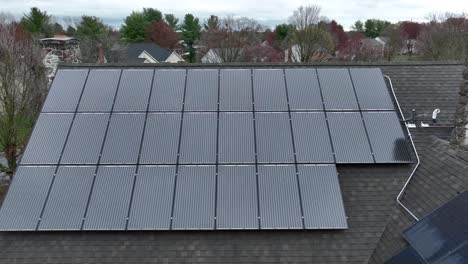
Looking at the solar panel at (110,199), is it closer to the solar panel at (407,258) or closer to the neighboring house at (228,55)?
the solar panel at (407,258)

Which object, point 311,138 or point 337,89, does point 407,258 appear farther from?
point 337,89

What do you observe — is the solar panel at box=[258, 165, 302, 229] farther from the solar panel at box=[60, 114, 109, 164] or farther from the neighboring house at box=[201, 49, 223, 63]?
the neighboring house at box=[201, 49, 223, 63]

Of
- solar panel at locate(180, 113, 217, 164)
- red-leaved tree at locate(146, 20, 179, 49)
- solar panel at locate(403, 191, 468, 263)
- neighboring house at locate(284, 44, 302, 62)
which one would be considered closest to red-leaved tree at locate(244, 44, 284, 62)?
neighboring house at locate(284, 44, 302, 62)

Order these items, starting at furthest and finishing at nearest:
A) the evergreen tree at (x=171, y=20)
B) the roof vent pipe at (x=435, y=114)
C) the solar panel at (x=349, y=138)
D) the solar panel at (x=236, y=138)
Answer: the evergreen tree at (x=171, y=20), the roof vent pipe at (x=435, y=114), the solar panel at (x=349, y=138), the solar panel at (x=236, y=138)

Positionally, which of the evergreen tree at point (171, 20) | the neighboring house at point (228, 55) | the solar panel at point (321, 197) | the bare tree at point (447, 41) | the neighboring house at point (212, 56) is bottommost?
the evergreen tree at point (171, 20)

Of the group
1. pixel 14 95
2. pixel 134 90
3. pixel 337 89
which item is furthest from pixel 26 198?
pixel 14 95

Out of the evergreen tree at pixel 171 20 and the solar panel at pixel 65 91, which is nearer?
the solar panel at pixel 65 91

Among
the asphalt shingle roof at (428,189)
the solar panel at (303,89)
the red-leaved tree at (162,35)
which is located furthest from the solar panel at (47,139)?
the red-leaved tree at (162,35)
